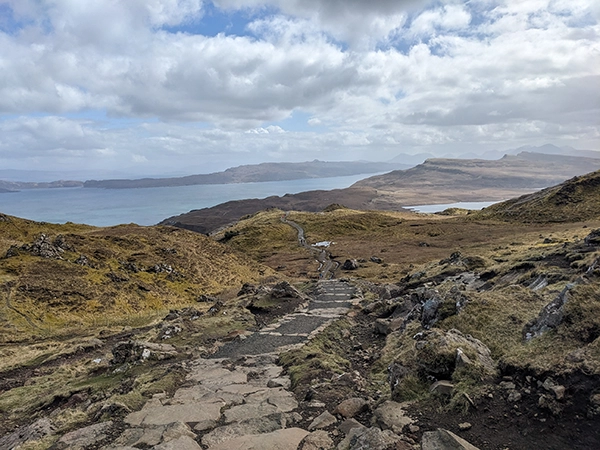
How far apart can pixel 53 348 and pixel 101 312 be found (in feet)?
26.0

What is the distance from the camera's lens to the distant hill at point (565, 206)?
8698cm

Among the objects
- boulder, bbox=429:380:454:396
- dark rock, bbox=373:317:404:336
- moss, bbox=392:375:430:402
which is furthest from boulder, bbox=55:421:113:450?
dark rock, bbox=373:317:404:336

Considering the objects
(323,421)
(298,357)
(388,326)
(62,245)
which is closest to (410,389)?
(323,421)

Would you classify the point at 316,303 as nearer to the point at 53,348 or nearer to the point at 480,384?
the point at 53,348

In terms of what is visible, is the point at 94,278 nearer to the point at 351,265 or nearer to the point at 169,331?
the point at 169,331

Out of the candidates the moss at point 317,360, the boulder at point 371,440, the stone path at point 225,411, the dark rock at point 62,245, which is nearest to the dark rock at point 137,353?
the stone path at point 225,411

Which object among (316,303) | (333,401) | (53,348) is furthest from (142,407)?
(316,303)

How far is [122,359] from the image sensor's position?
16812mm

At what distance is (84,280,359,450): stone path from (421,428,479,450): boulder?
277 cm

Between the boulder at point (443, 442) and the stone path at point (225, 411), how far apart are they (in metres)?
2.77

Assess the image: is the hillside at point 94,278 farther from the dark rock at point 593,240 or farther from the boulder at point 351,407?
the dark rock at point 593,240

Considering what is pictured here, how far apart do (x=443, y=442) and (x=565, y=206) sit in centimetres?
10797

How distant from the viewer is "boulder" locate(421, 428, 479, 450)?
6.79m

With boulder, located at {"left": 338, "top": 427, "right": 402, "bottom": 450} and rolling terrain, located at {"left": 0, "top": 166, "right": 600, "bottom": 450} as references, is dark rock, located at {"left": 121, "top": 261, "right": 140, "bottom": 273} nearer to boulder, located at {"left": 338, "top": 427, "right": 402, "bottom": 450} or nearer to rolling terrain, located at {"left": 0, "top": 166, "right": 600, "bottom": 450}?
rolling terrain, located at {"left": 0, "top": 166, "right": 600, "bottom": 450}
